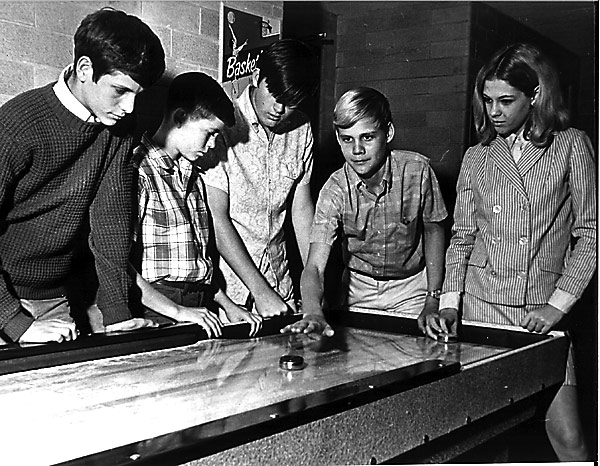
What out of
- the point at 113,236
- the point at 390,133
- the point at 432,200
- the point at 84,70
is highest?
the point at 84,70

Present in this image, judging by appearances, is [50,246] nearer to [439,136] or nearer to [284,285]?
[284,285]

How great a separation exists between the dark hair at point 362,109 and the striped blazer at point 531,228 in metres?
0.49

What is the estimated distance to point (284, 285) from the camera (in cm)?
271

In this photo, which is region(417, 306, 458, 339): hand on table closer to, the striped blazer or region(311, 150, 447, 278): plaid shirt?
the striped blazer

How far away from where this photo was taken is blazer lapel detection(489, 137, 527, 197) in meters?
2.33

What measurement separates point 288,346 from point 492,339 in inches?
22.0

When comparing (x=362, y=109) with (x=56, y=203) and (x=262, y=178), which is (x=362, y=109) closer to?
(x=262, y=178)

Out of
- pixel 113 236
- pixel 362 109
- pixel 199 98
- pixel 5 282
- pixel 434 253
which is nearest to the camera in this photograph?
pixel 5 282

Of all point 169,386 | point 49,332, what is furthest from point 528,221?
point 49,332

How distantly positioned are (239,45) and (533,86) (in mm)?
1064

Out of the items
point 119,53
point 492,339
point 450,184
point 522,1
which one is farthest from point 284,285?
point 522,1

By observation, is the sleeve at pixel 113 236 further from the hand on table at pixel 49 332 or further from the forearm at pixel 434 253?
the forearm at pixel 434 253

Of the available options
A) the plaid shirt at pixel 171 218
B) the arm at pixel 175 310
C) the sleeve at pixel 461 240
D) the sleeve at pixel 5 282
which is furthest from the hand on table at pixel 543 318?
the sleeve at pixel 5 282

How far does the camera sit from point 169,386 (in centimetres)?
153
